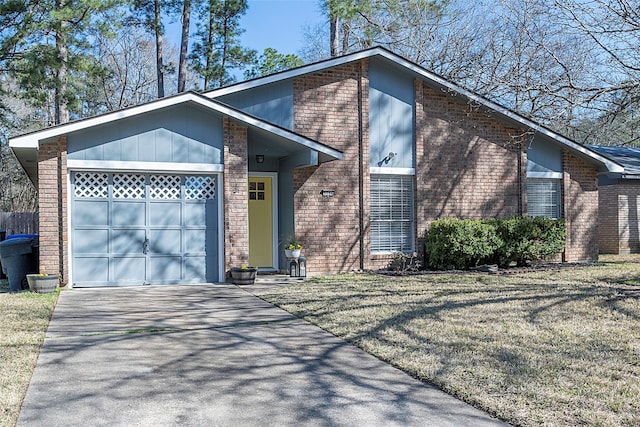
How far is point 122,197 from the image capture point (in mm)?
11711

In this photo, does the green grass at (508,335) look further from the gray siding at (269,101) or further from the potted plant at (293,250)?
the gray siding at (269,101)

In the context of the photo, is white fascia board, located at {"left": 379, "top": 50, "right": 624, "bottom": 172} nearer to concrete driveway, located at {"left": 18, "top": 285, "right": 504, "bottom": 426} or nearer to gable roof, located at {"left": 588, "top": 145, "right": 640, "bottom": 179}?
gable roof, located at {"left": 588, "top": 145, "right": 640, "bottom": 179}

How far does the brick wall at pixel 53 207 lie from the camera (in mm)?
11062

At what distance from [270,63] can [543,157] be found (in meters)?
15.0

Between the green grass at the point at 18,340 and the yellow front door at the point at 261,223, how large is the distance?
502 cm

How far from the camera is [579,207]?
1684 centimetres

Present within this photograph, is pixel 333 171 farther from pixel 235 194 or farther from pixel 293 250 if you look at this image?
pixel 235 194

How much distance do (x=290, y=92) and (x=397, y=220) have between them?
13.5ft

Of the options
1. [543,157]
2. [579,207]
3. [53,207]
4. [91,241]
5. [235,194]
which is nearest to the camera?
[53,207]

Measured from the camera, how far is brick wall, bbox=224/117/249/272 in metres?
12.2

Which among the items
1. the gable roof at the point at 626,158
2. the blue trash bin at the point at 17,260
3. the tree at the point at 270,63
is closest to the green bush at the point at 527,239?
the gable roof at the point at 626,158

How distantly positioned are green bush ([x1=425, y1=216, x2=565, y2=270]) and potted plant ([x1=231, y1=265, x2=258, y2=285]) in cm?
484

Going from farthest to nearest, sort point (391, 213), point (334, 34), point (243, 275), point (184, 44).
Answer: point (334, 34), point (184, 44), point (391, 213), point (243, 275)

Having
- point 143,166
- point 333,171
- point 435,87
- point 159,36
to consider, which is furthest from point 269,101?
point 159,36
